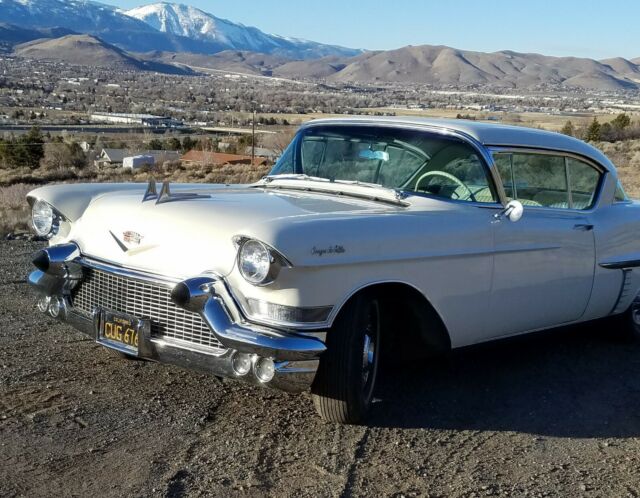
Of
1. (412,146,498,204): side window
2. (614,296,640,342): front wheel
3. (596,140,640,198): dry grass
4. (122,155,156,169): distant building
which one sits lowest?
(122,155,156,169): distant building

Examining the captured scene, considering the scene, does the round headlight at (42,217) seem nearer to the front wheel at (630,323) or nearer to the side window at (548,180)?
the side window at (548,180)

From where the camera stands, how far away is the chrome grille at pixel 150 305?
3.97 m

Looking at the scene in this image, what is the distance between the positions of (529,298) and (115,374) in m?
2.39

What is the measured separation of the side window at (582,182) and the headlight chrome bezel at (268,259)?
2.48 m

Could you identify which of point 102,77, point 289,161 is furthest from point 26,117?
point 289,161

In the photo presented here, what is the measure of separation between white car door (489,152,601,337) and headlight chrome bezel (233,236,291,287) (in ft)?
4.79

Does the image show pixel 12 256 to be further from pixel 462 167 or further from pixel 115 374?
pixel 462 167

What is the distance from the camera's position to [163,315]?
4047 millimetres

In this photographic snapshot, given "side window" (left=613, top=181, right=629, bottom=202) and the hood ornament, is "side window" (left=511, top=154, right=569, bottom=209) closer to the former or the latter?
"side window" (left=613, top=181, right=629, bottom=202)

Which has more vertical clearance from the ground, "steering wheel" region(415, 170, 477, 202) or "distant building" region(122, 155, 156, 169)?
"steering wheel" region(415, 170, 477, 202)

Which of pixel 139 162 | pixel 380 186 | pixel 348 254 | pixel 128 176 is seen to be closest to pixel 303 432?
pixel 348 254

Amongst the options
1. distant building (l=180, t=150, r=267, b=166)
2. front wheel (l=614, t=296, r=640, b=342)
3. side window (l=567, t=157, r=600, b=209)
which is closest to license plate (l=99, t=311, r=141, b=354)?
side window (l=567, t=157, r=600, b=209)

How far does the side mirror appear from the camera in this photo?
470 centimetres

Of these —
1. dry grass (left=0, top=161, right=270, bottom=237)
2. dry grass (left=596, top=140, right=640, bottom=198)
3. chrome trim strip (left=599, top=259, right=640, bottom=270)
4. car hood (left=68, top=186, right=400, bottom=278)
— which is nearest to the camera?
car hood (left=68, top=186, right=400, bottom=278)
